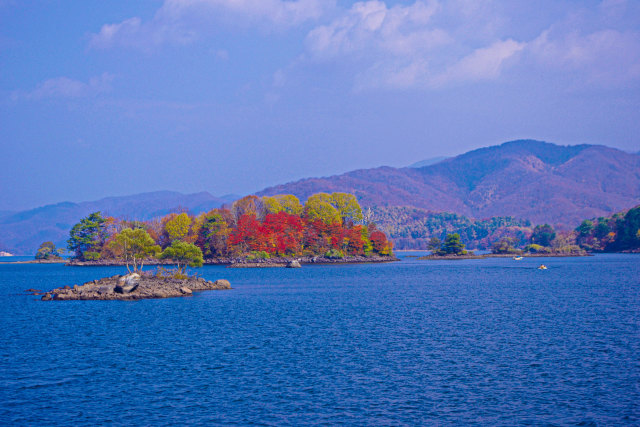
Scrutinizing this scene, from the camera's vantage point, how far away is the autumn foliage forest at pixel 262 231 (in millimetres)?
147375

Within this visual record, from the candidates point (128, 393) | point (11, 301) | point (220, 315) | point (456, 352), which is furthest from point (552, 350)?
point (11, 301)

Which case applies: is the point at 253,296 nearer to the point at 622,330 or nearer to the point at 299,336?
the point at 299,336

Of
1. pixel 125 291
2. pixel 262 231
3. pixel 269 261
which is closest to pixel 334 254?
pixel 269 261

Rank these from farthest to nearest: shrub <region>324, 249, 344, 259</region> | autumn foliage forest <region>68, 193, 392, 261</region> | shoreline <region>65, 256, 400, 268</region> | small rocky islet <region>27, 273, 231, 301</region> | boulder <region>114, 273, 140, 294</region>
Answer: shrub <region>324, 249, 344, 259</region>
autumn foliage forest <region>68, 193, 392, 261</region>
shoreline <region>65, 256, 400, 268</region>
boulder <region>114, 273, 140, 294</region>
small rocky islet <region>27, 273, 231, 301</region>

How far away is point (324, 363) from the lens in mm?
28875

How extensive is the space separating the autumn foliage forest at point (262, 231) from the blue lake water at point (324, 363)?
9276 cm

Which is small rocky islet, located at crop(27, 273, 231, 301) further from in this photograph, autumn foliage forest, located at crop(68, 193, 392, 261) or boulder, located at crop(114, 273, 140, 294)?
autumn foliage forest, located at crop(68, 193, 392, 261)

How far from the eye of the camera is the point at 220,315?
155 ft

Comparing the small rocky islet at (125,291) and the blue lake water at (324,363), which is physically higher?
the small rocky islet at (125,291)

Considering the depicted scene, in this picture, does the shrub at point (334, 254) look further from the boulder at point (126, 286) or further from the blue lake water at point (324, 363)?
the blue lake water at point (324, 363)

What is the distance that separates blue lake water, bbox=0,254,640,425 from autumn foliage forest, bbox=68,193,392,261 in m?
92.8

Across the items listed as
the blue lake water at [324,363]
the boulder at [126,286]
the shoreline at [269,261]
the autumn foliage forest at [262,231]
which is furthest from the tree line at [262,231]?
the blue lake water at [324,363]

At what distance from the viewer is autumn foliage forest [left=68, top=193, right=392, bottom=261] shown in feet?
484

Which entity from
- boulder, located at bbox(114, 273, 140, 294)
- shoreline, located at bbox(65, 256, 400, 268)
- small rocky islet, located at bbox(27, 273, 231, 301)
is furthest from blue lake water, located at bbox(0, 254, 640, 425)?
shoreline, located at bbox(65, 256, 400, 268)
